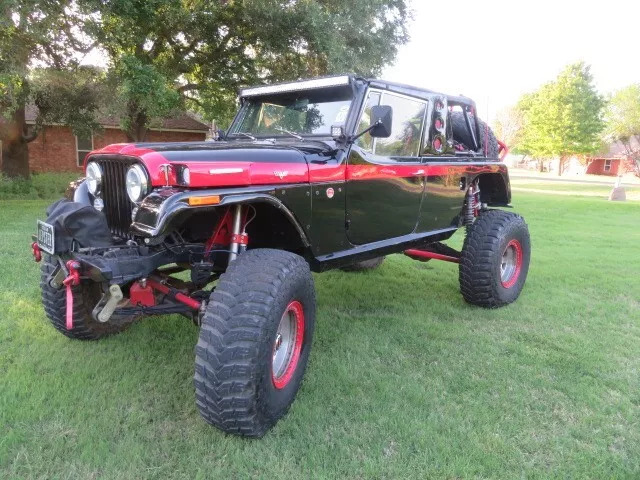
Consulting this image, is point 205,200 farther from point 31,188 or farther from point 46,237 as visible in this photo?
point 31,188

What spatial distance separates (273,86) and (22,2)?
6464 millimetres

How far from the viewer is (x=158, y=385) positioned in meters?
3.21

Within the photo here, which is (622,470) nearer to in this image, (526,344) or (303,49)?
(526,344)

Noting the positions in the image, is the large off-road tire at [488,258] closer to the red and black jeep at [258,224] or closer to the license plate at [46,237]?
the red and black jeep at [258,224]

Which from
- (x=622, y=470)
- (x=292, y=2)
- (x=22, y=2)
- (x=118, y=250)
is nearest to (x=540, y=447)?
(x=622, y=470)

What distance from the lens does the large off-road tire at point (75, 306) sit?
3.53m

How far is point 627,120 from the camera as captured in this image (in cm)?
4850

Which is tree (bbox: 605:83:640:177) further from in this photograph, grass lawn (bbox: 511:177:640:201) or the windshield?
the windshield

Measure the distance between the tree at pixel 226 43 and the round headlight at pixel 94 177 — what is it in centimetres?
705

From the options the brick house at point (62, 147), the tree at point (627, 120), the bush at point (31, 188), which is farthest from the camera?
the tree at point (627, 120)

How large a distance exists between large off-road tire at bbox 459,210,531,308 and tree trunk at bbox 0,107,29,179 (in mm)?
14341

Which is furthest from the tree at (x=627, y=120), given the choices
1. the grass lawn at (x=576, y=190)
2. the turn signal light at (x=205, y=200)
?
the turn signal light at (x=205, y=200)

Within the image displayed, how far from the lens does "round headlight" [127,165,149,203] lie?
267cm

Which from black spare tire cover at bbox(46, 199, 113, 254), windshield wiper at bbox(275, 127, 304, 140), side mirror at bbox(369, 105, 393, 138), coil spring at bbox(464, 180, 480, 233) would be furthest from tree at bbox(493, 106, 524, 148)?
black spare tire cover at bbox(46, 199, 113, 254)
